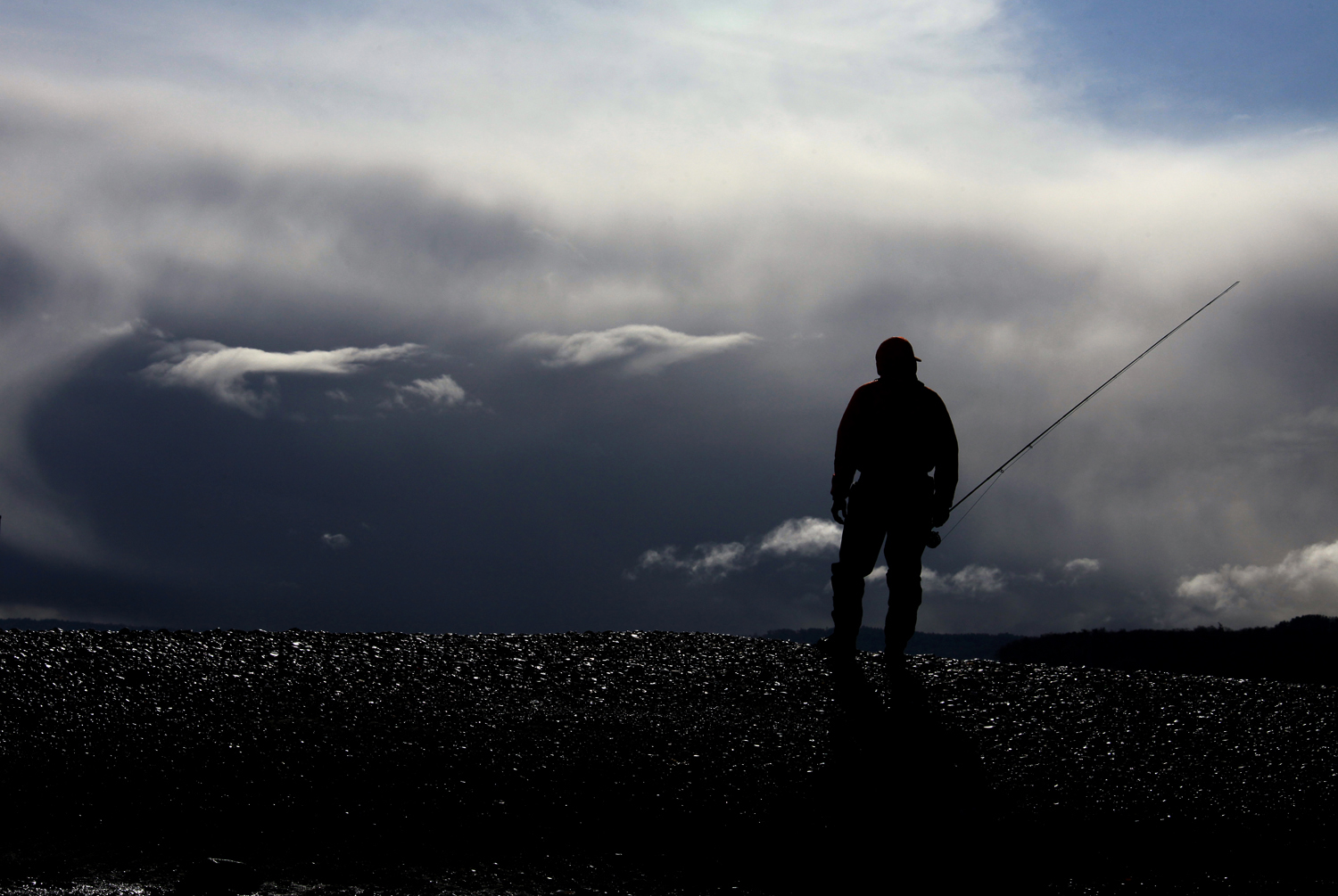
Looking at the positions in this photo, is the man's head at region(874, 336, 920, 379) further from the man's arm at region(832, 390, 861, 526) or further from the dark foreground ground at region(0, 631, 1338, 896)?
the dark foreground ground at region(0, 631, 1338, 896)

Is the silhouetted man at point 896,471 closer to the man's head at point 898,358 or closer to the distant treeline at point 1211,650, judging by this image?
the man's head at point 898,358

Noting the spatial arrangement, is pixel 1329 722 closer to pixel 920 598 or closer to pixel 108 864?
pixel 920 598

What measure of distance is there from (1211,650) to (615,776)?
1137 cm

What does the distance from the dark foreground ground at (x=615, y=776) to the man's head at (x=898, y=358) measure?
3.07m

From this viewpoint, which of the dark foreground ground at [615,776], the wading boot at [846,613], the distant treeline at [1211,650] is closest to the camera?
the dark foreground ground at [615,776]

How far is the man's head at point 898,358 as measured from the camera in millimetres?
9969

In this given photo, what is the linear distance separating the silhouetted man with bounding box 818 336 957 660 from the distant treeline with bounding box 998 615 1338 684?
2.60 metres

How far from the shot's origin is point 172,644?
10.1 metres

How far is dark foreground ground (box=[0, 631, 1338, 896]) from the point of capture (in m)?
6.50

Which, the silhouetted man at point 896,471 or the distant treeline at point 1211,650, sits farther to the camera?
the distant treeline at point 1211,650

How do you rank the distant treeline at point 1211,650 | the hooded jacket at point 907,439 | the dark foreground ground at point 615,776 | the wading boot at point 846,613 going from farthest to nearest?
the distant treeline at point 1211,650 → the wading boot at point 846,613 → the hooded jacket at point 907,439 → the dark foreground ground at point 615,776

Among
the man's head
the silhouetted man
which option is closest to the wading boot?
the silhouetted man

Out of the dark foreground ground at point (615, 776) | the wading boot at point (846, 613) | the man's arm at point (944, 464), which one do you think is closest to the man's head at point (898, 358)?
the man's arm at point (944, 464)

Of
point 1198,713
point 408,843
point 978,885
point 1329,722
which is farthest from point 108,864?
point 1329,722
